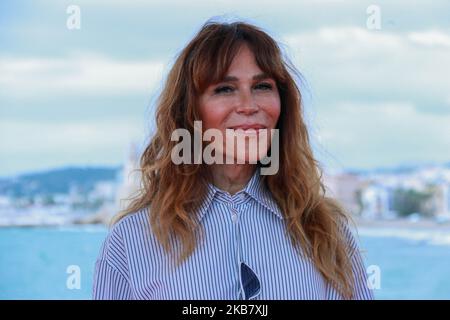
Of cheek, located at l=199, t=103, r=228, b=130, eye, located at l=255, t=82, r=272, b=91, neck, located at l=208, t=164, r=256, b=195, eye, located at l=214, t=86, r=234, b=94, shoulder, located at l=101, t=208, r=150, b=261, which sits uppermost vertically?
eye, located at l=255, t=82, r=272, b=91

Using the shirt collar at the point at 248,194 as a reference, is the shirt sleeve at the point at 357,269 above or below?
below

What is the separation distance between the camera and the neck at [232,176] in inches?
55.1

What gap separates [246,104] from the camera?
4.32ft

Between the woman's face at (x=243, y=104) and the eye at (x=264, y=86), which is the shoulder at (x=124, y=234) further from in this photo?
the eye at (x=264, y=86)

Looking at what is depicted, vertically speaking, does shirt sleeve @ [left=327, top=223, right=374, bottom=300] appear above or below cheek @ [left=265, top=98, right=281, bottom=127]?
below

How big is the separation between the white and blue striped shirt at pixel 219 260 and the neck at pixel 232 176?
2 centimetres

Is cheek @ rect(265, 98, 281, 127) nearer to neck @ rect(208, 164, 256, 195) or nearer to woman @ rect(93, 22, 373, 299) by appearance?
woman @ rect(93, 22, 373, 299)

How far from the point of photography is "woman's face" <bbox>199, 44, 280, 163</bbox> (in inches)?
51.9

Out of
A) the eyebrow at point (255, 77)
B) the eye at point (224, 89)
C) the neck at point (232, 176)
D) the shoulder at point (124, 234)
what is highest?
the eyebrow at point (255, 77)

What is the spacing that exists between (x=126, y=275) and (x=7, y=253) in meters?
12.1

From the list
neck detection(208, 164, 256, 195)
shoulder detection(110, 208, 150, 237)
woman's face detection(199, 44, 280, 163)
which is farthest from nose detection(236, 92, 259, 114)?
shoulder detection(110, 208, 150, 237)

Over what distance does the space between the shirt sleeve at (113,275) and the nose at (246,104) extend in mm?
319

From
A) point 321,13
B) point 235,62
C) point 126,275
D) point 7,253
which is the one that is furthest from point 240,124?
point 7,253

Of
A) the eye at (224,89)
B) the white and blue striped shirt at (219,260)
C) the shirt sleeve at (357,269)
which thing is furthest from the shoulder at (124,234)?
the shirt sleeve at (357,269)
